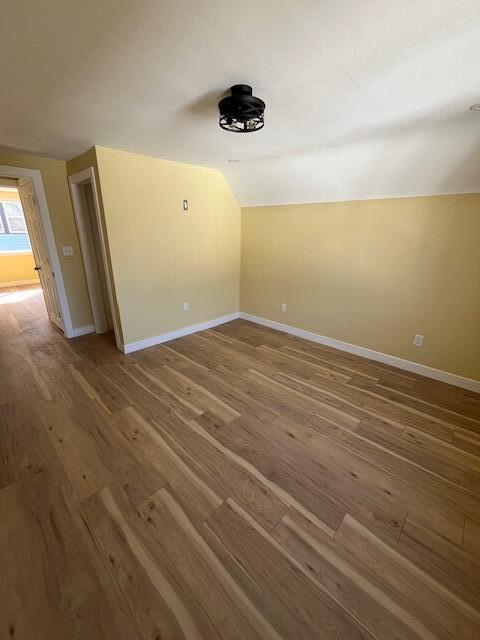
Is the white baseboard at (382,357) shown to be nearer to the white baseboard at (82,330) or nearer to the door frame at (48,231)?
the white baseboard at (82,330)

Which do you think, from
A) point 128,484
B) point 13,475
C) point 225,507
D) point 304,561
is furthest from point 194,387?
point 304,561

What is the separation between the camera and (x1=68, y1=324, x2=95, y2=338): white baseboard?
365 centimetres

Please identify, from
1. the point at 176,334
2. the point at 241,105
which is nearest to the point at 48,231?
the point at 176,334

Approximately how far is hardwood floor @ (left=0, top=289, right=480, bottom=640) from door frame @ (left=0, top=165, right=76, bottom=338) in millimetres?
1037

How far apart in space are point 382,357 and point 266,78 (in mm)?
2882

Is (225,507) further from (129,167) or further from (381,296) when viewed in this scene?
(129,167)

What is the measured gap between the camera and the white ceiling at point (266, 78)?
990mm

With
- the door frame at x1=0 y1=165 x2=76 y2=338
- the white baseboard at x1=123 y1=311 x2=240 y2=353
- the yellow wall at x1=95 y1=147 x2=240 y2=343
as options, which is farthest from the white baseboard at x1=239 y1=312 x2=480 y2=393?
the door frame at x1=0 y1=165 x2=76 y2=338

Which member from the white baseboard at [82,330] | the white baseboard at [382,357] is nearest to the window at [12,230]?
the white baseboard at [82,330]

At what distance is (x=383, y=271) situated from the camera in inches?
113

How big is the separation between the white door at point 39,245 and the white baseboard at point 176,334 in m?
1.35

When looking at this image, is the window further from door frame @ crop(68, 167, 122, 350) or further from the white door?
door frame @ crop(68, 167, 122, 350)

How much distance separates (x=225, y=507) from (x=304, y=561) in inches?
18.1

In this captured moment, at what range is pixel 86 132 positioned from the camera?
83.8 inches
